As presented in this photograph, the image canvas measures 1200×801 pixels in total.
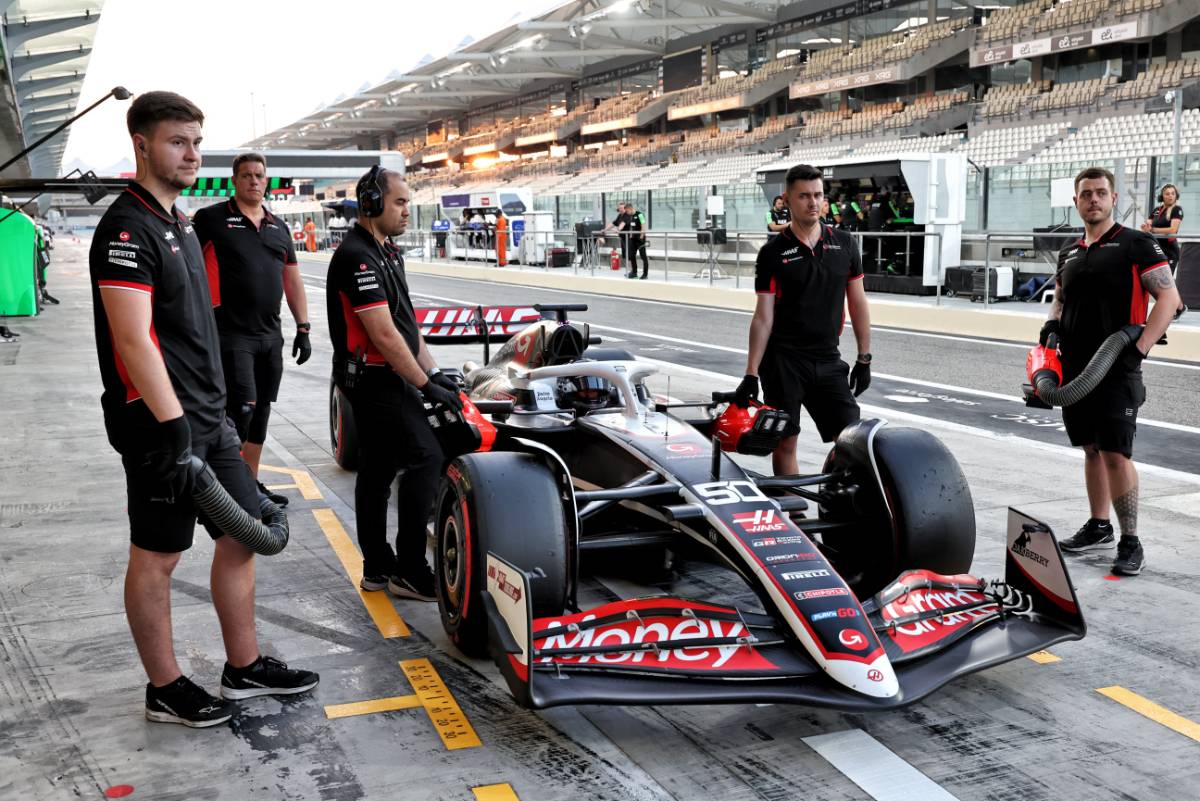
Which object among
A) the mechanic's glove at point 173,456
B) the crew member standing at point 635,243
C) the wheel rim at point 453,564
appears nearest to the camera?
the mechanic's glove at point 173,456

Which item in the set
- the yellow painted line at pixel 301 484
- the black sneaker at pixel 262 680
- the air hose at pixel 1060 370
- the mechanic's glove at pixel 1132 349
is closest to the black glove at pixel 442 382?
the black sneaker at pixel 262 680

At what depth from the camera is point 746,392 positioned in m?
5.24

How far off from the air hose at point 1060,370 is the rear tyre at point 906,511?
106 centimetres

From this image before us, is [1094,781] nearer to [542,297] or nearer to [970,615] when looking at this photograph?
[970,615]

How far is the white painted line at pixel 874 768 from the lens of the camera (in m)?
3.14

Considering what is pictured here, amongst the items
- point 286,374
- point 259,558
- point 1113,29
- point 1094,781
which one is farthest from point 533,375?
point 1113,29

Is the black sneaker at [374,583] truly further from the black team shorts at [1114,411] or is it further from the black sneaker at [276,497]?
the black team shorts at [1114,411]

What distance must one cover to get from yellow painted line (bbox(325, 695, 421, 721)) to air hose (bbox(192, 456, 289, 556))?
0.57 metres

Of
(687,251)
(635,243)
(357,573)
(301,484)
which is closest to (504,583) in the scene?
(357,573)

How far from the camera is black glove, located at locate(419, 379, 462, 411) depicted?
15.0 ft

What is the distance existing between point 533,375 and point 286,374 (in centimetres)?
772

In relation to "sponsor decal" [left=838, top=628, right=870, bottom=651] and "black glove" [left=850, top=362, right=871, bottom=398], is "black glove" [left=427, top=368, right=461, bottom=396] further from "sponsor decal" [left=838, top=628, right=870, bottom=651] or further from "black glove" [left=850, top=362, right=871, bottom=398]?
"black glove" [left=850, top=362, right=871, bottom=398]

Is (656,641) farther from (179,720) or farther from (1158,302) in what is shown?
(1158,302)

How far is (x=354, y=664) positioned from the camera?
4.12m
